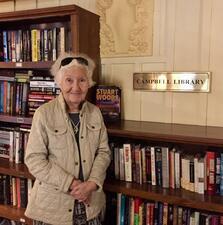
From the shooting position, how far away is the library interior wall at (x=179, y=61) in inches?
61.2

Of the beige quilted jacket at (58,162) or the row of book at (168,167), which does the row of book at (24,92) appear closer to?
the beige quilted jacket at (58,162)

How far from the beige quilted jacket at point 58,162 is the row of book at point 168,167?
0.62 feet

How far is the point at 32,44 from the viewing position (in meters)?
1.80

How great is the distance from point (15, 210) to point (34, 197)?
1.73 ft

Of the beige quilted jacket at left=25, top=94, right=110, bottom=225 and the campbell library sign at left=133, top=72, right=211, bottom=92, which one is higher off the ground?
the campbell library sign at left=133, top=72, right=211, bottom=92

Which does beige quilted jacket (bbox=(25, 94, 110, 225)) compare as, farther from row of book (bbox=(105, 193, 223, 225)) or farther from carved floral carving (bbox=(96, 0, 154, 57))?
carved floral carving (bbox=(96, 0, 154, 57))

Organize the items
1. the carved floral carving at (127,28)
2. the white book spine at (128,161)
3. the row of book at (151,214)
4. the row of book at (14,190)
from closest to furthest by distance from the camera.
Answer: the row of book at (151,214)
the white book spine at (128,161)
the carved floral carving at (127,28)
the row of book at (14,190)

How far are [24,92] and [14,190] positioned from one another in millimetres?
618

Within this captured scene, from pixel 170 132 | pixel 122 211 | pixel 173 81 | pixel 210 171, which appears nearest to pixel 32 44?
pixel 173 81

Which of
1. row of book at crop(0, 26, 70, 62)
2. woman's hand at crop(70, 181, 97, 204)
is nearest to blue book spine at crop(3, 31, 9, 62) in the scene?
row of book at crop(0, 26, 70, 62)

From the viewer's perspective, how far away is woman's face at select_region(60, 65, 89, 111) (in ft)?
4.45

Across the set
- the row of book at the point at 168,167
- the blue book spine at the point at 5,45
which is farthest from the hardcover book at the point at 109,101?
the blue book spine at the point at 5,45

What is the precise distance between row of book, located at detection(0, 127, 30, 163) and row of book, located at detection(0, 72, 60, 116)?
0.11 m

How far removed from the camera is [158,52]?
168cm
